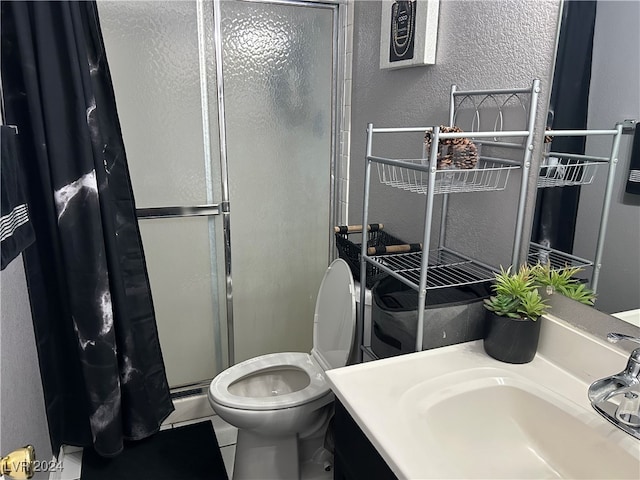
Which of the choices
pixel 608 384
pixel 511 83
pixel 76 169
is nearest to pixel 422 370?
pixel 608 384

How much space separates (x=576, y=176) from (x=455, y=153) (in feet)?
0.96

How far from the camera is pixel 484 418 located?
115cm

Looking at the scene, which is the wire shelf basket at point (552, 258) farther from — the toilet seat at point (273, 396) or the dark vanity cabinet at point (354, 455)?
the toilet seat at point (273, 396)

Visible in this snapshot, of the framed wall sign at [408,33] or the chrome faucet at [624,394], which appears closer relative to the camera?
the chrome faucet at [624,394]

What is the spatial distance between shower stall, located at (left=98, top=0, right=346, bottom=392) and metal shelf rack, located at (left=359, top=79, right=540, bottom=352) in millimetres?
797

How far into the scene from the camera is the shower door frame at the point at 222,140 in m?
1.98

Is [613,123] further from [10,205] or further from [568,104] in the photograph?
[10,205]

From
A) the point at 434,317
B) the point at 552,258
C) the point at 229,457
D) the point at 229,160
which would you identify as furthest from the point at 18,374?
the point at 552,258

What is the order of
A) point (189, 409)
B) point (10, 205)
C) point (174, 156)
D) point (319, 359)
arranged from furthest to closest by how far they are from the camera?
point (189, 409), point (174, 156), point (319, 359), point (10, 205)

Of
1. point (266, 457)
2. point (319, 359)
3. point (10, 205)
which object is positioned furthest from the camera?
point (319, 359)

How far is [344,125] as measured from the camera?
89.7 inches

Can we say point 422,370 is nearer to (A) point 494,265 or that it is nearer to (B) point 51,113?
(A) point 494,265

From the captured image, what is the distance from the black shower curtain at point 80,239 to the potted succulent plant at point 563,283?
4.43ft

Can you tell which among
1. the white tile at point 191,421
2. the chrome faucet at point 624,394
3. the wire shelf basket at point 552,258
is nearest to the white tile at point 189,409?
the white tile at point 191,421
